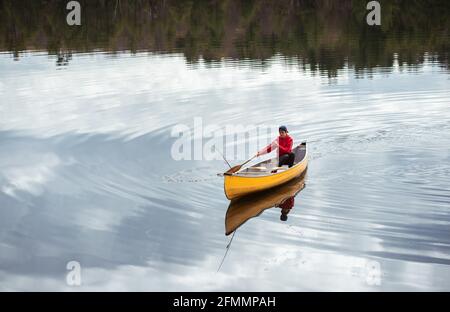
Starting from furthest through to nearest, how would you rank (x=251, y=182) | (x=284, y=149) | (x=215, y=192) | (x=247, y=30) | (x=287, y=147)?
1. (x=247, y=30)
2. (x=287, y=147)
3. (x=284, y=149)
4. (x=215, y=192)
5. (x=251, y=182)

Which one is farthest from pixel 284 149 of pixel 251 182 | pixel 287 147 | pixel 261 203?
pixel 261 203

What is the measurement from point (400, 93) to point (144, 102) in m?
13.7

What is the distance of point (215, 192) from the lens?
76.8 feet

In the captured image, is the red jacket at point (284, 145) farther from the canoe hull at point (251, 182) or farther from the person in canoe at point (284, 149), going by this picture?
the canoe hull at point (251, 182)

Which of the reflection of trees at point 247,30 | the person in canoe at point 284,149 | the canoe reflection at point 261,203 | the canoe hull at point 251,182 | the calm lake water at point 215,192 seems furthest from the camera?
the reflection of trees at point 247,30

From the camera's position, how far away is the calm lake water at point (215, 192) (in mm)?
16906

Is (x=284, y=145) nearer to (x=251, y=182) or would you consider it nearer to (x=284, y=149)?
(x=284, y=149)

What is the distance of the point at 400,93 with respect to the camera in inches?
1582

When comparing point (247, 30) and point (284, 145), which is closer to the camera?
point (284, 145)

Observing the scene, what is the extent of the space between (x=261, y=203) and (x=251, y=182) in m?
0.70

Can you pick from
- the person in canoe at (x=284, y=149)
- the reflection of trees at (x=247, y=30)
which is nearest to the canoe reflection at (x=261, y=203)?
the person in canoe at (x=284, y=149)

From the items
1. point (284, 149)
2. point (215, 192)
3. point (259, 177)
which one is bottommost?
point (215, 192)

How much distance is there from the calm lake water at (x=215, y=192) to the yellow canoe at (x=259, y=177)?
64 cm
